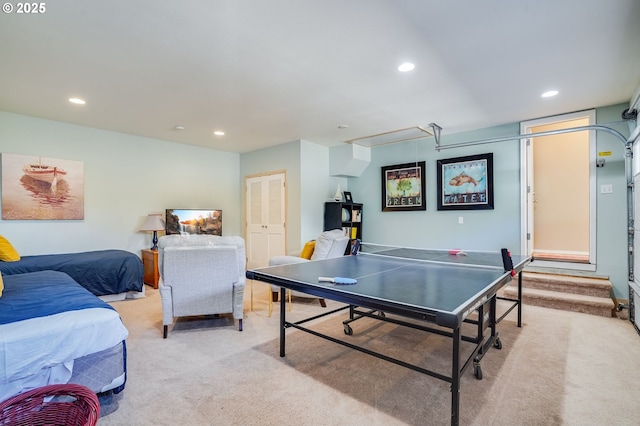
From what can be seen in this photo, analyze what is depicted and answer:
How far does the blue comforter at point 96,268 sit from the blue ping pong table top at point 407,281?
2.87 m

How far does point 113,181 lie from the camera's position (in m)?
4.99

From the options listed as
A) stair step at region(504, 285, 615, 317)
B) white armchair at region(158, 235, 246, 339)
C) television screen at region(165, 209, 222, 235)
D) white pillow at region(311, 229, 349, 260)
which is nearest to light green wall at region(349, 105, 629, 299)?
stair step at region(504, 285, 615, 317)

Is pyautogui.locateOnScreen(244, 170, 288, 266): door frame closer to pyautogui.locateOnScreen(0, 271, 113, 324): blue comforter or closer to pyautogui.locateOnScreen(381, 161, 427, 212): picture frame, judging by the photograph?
pyautogui.locateOnScreen(381, 161, 427, 212): picture frame

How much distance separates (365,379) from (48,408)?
1.72 metres

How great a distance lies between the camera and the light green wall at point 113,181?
427cm

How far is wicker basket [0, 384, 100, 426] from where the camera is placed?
1.27 m

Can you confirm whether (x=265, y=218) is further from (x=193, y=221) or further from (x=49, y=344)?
(x=49, y=344)

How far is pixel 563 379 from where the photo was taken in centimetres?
216

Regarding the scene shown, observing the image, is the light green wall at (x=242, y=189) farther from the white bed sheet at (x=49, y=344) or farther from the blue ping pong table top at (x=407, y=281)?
the white bed sheet at (x=49, y=344)

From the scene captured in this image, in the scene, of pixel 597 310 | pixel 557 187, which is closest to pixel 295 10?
pixel 597 310

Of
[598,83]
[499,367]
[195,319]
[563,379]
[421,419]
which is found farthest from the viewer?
[195,319]

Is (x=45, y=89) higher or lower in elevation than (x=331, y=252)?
higher

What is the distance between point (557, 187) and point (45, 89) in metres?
7.42

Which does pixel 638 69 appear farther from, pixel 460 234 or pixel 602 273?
pixel 460 234
